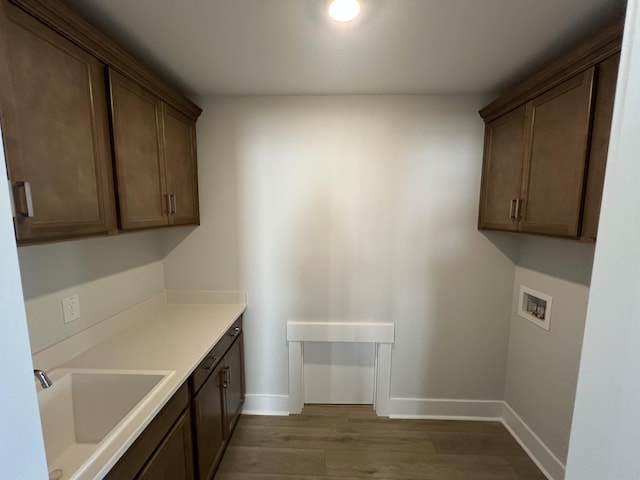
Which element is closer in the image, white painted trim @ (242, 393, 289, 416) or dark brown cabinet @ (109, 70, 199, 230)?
dark brown cabinet @ (109, 70, 199, 230)

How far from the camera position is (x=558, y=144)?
1.33 meters

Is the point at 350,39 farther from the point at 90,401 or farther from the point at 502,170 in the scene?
the point at 90,401

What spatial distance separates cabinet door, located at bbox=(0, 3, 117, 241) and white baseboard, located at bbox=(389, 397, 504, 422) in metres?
2.38

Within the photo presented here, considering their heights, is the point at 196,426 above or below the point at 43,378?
below

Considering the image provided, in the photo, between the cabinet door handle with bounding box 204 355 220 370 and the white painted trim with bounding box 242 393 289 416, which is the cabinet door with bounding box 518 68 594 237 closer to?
the cabinet door handle with bounding box 204 355 220 370

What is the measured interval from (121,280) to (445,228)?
7.54 ft

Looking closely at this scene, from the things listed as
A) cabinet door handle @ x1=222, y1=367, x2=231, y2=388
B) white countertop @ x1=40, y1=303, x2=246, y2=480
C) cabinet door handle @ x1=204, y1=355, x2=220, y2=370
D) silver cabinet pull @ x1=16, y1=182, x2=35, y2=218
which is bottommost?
cabinet door handle @ x1=222, y1=367, x2=231, y2=388

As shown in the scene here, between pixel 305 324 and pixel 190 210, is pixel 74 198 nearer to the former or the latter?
pixel 190 210

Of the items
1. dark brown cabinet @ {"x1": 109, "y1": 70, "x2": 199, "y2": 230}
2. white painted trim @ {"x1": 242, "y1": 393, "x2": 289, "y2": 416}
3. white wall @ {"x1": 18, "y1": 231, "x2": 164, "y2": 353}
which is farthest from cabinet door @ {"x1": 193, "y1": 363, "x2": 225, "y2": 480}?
dark brown cabinet @ {"x1": 109, "y1": 70, "x2": 199, "y2": 230}

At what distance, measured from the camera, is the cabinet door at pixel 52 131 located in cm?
84

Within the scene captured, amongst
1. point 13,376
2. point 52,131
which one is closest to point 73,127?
point 52,131

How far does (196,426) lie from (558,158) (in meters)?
2.28

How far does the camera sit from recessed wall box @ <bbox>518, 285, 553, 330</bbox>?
68.1 inches

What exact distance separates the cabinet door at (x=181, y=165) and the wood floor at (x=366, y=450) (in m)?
1.68
